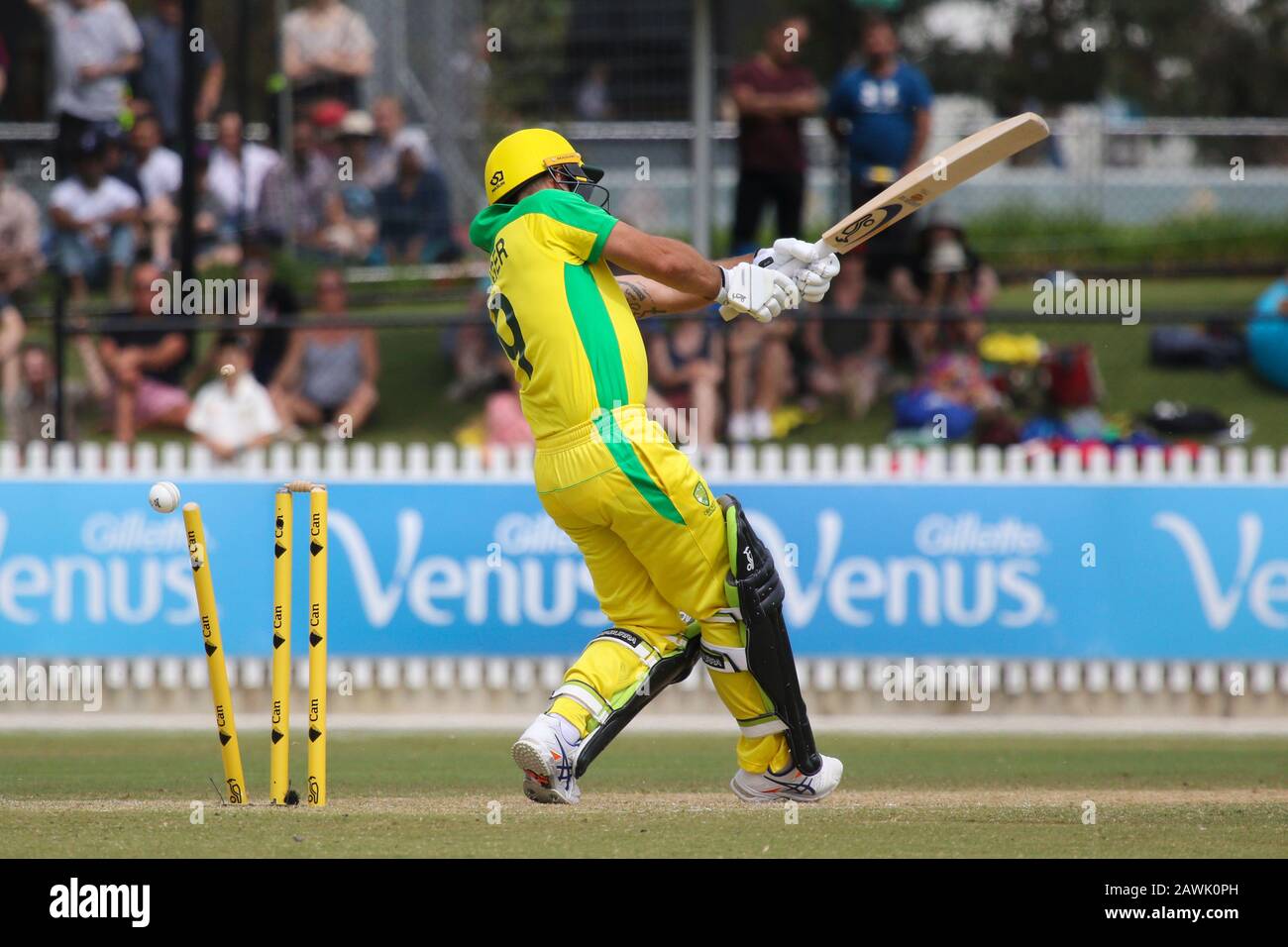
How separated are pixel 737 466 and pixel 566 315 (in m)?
4.23

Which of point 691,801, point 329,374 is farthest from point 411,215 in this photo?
point 691,801

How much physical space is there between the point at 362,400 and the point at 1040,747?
19.2 ft

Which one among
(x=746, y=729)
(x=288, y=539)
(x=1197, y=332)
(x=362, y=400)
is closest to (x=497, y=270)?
(x=288, y=539)

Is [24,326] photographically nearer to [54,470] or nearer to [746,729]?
[54,470]

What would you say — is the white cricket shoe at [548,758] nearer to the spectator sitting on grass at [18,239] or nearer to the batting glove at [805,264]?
the batting glove at [805,264]

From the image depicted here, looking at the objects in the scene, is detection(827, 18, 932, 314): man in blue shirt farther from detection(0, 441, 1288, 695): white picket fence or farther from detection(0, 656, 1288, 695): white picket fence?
detection(0, 656, 1288, 695): white picket fence

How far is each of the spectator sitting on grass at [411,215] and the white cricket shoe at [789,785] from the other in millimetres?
8698

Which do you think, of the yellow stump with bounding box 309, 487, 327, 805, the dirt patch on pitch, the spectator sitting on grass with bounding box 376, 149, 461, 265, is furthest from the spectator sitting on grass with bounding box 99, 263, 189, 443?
the yellow stump with bounding box 309, 487, 327, 805

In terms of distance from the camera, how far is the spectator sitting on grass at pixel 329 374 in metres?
12.5

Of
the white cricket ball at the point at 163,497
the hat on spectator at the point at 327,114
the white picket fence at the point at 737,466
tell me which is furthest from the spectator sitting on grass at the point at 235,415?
the white cricket ball at the point at 163,497

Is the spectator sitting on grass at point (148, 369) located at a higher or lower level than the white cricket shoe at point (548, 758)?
higher

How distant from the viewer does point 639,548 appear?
6.25 m

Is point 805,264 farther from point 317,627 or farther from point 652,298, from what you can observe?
point 317,627

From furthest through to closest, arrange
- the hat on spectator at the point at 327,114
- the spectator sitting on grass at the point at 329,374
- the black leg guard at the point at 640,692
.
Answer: the hat on spectator at the point at 327,114, the spectator sitting on grass at the point at 329,374, the black leg guard at the point at 640,692
